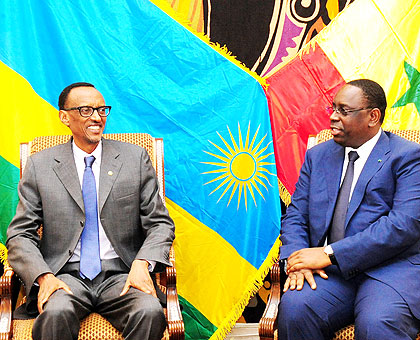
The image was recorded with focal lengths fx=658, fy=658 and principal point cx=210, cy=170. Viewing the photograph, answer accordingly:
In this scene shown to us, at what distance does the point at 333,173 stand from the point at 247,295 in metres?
1.07

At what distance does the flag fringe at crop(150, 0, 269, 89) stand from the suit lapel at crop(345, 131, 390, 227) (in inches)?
40.3

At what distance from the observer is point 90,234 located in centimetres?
317

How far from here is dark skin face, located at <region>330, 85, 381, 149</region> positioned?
3.14m

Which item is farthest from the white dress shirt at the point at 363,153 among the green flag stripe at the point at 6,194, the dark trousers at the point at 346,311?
the green flag stripe at the point at 6,194

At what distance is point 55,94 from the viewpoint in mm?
3758

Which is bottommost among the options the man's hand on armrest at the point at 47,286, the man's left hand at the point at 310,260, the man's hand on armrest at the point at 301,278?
the man's hand on armrest at the point at 47,286

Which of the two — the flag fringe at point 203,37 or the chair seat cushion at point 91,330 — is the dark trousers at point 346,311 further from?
the flag fringe at point 203,37

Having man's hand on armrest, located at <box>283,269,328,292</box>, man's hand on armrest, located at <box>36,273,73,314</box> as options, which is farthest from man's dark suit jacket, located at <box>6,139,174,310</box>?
man's hand on armrest, located at <box>283,269,328,292</box>

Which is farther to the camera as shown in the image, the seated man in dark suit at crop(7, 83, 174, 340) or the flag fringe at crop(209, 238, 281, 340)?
the flag fringe at crop(209, 238, 281, 340)

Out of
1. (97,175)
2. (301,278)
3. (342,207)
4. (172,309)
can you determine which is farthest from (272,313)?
(97,175)

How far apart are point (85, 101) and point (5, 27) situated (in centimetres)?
80

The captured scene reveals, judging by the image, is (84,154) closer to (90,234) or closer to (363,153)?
(90,234)

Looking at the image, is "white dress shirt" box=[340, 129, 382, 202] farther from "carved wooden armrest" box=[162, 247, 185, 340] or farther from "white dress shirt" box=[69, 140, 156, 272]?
"white dress shirt" box=[69, 140, 156, 272]

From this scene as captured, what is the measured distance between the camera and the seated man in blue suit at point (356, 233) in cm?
283
